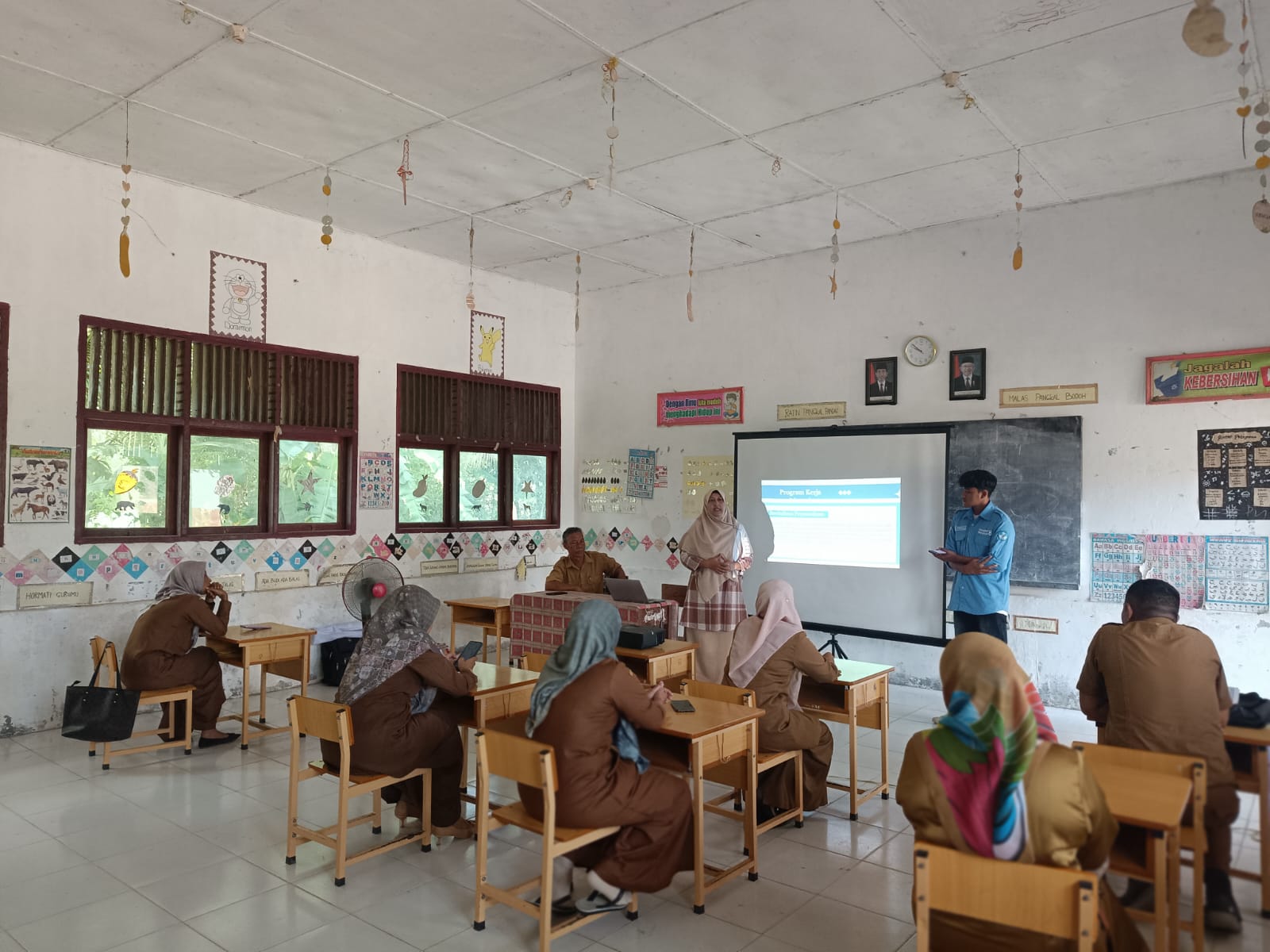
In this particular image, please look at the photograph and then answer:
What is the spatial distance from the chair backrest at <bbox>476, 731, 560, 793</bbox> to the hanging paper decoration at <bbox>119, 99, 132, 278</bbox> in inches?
128

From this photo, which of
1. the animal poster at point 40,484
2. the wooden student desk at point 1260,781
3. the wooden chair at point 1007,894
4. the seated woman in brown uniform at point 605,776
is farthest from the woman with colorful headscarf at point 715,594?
the animal poster at point 40,484

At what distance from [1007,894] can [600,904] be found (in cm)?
150

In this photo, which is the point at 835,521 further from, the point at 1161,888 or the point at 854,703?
the point at 1161,888

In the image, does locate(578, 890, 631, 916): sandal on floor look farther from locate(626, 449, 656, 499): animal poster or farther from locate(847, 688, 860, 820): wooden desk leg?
locate(626, 449, 656, 499): animal poster

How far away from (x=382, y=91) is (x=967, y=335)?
4.17m

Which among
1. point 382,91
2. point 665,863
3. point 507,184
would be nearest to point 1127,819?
point 665,863

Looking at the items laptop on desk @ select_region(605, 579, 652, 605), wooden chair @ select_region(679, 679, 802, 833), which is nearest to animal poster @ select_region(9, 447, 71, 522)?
laptop on desk @ select_region(605, 579, 652, 605)

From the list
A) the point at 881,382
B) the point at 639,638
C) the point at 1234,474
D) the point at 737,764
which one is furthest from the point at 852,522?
the point at 737,764

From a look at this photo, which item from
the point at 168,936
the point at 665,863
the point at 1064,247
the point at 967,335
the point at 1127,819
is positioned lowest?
the point at 168,936

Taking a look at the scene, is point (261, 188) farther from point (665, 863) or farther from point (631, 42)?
point (665, 863)

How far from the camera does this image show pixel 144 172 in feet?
17.9

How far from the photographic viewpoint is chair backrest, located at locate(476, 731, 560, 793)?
2541 mm

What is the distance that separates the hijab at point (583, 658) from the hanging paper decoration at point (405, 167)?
3265 millimetres

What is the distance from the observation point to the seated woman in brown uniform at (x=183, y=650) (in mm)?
4613
